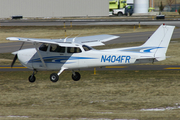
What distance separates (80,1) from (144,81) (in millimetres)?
82331

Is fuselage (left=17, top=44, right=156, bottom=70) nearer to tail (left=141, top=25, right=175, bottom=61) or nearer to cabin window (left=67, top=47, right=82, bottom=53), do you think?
cabin window (left=67, top=47, right=82, bottom=53)

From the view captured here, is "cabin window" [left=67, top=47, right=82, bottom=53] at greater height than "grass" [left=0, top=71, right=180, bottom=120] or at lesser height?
greater

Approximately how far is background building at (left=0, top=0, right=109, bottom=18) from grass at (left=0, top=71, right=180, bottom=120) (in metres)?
77.0

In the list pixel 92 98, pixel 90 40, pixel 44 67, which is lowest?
→ pixel 92 98

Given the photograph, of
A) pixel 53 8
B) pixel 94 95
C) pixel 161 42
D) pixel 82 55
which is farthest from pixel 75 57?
pixel 53 8

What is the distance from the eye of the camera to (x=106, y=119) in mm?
16688

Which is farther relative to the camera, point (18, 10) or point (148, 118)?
point (18, 10)

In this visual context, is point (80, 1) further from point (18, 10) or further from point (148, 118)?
point (148, 118)

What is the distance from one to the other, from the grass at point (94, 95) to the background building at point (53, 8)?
253ft

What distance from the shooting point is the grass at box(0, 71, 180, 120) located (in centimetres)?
1803

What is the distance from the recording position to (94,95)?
21703 millimetres

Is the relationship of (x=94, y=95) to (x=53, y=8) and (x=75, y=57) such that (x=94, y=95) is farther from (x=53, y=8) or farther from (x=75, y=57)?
(x=53, y=8)

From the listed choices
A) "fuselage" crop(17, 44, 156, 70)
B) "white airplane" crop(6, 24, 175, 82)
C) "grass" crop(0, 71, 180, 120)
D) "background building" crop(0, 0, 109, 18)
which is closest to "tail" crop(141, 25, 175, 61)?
"white airplane" crop(6, 24, 175, 82)

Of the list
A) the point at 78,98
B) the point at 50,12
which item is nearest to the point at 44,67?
the point at 78,98
